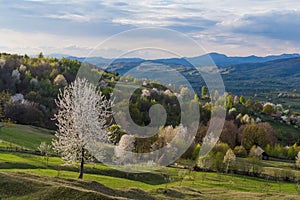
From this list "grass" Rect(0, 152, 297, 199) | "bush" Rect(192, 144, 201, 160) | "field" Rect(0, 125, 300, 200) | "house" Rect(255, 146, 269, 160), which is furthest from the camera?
"house" Rect(255, 146, 269, 160)

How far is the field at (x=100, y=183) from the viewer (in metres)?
29.4

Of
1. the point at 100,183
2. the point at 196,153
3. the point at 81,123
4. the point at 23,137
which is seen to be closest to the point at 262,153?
the point at 196,153

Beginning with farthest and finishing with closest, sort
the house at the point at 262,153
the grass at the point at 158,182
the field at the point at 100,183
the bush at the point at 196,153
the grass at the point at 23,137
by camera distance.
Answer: the house at the point at 262,153, the bush at the point at 196,153, the grass at the point at 23,137, the grass at the point at 158,182, the field at the point at 100,183

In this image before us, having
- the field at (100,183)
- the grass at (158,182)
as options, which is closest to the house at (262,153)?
the field at (100,183)

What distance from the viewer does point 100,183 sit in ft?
120

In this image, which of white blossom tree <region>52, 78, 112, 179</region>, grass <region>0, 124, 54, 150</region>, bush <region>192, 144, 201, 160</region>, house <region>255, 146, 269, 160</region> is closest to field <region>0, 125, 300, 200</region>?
grass <region>0, 124, 54, 150</region>

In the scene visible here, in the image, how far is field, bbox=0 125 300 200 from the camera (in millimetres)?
29380

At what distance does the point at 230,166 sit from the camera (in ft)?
252

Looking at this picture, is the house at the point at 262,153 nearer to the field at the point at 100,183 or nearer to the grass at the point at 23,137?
the field at the point at 100,183

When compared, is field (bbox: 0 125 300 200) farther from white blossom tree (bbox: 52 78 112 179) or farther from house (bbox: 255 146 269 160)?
house (bbox: 255 146 269 160)

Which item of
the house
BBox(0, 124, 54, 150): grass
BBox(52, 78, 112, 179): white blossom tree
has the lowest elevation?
the house

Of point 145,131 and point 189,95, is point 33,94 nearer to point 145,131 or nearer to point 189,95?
point 189,95

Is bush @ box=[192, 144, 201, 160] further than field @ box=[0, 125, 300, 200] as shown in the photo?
Yes

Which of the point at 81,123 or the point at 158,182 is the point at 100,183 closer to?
the point at 81,123
